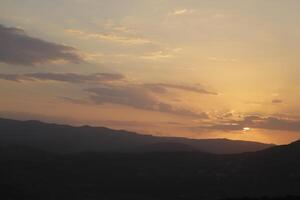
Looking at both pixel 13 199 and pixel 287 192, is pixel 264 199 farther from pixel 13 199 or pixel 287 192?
pixel 13 199

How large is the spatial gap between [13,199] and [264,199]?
363 ft

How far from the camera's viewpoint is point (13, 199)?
19875 centimetres

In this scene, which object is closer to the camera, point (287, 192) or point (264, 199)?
point (264, 199)

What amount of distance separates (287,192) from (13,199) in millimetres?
103954

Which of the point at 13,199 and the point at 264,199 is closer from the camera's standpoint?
the point at 264,199

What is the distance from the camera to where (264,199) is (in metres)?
122

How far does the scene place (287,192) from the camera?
197625 mm

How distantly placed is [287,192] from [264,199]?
264 feet

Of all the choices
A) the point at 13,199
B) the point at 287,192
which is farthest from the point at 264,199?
the point at 13,199

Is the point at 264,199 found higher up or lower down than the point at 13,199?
higher up
